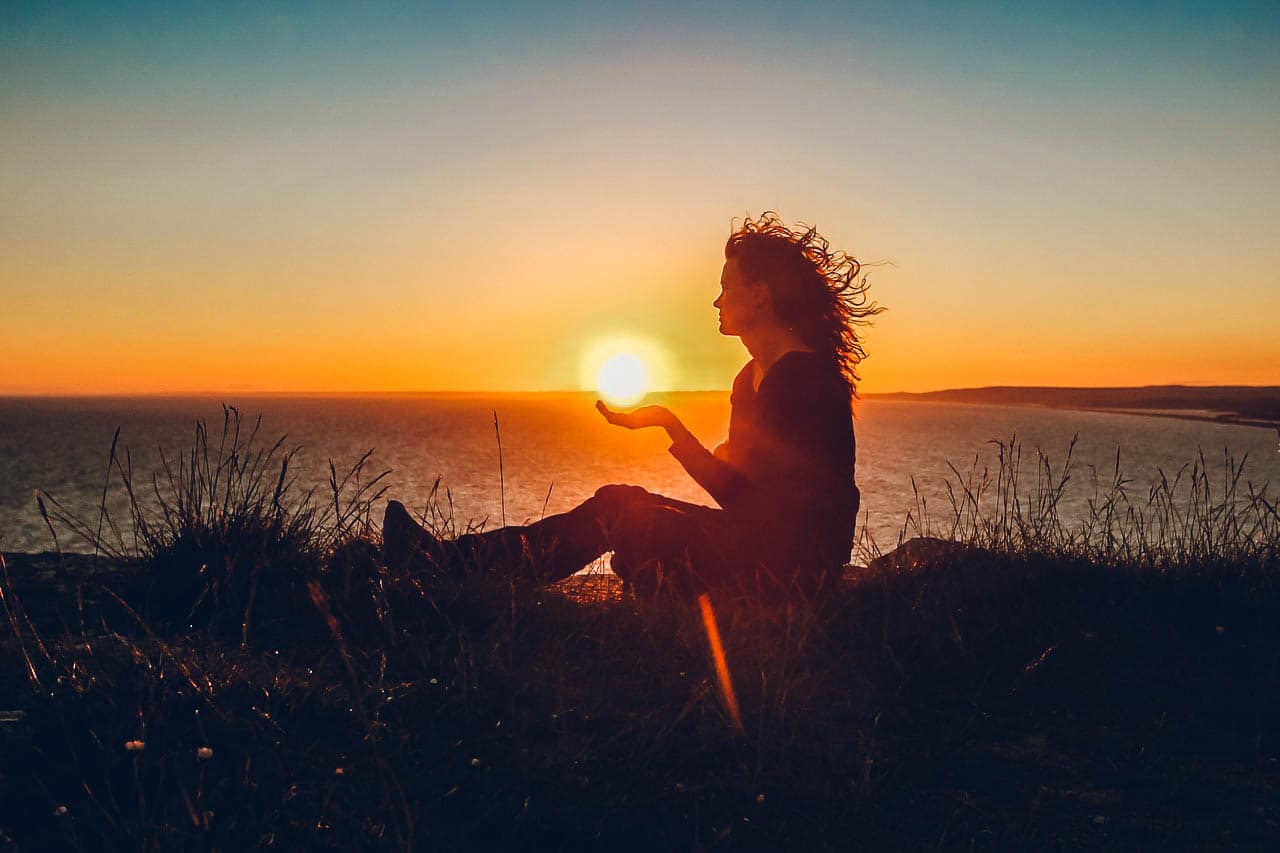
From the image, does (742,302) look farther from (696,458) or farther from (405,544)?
(405,544)

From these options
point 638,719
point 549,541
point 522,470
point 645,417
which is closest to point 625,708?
point 638,719

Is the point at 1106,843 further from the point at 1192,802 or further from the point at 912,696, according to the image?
the point at 912,696

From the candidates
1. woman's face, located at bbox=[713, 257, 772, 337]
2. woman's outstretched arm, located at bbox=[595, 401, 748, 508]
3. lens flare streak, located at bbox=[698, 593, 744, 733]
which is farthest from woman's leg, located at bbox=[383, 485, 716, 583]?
woman's face, located at bbox=[713, 257, 772, 337]

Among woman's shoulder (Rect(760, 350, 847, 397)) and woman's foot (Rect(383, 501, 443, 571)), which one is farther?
woman's foot (Rect(383, 501, 443, 571))

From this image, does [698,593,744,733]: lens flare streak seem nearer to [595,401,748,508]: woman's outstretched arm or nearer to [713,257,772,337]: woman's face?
[595,401,748,508]: woman's outstretched arm

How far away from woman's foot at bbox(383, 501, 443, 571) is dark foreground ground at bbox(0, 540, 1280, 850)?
15 centimetres

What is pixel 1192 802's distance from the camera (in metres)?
2.70

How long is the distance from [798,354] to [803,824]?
2.27 m

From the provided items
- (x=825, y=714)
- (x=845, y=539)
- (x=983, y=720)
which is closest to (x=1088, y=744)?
(x=983, y=720)

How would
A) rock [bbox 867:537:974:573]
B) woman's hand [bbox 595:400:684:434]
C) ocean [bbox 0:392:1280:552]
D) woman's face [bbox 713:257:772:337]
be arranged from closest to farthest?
1. woman's hand [bbox 595:400:684:434]
2. woman's face [bbox 713:257:772:337]
3. rock [bbox 867:537:974:573]
4. ocean [bbox 0:392:1280:552]

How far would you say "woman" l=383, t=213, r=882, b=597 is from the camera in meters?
4.20

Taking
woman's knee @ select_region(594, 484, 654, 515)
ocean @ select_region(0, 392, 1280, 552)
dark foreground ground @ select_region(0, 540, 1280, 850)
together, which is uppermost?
woman's knee @ select_region(594, 484, 654, 515)

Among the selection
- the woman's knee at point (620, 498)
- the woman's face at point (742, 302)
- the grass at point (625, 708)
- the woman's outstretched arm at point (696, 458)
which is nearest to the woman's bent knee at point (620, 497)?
the woman's knee at point (620, 498)

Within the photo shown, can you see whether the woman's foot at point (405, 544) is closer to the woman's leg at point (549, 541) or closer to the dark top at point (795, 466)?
the woman's leg at point (549, 541)
